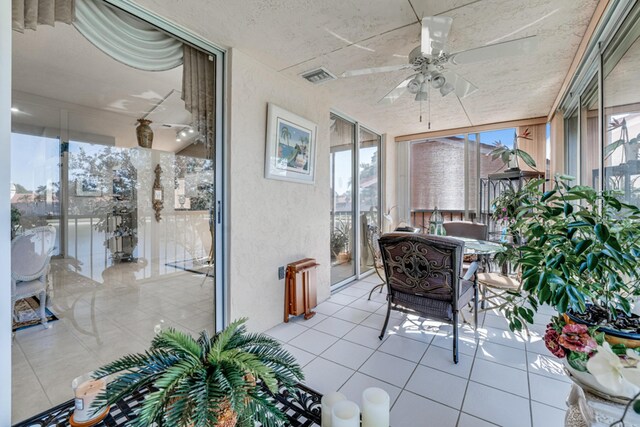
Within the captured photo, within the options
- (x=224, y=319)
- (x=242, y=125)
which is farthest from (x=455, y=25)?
(x=224, y=319)

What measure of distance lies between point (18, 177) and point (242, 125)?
150 centimetres

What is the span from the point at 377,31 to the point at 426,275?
1.99 metres

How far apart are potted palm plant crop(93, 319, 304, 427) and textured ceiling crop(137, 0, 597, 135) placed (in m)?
2.08

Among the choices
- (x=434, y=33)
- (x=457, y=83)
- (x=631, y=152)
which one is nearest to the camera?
(x=631, y=152)

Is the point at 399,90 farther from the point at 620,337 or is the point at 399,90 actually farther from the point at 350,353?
the point at 350,353

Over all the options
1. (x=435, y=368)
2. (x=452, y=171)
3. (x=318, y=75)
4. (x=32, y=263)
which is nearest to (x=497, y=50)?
(x=318, y=75)

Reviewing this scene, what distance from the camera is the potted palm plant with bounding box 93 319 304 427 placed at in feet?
2.52

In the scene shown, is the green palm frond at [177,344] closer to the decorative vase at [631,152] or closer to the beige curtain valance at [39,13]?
the beige curtain valance at [39,13]

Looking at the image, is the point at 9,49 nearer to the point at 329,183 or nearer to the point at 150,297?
the point at 150,297

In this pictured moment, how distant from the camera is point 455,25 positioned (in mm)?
2096

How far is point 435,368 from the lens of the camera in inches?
82.5

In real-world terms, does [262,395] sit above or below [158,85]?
below

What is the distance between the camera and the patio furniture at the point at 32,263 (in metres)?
1.63

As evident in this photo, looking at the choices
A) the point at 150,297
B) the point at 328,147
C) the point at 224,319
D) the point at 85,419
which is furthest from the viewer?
the point at 328,147
